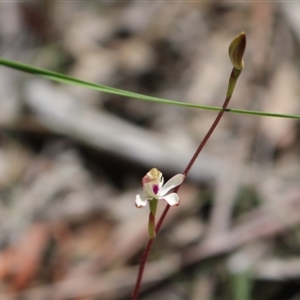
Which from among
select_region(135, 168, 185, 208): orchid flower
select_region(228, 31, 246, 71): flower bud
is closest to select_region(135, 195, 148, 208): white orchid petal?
select_region(135, 168, 185, 208): orchid flower

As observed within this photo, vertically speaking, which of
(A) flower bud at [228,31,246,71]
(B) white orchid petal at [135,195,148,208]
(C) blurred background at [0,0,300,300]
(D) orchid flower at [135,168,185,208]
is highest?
Answer: (C) blurred background at [0,0,300,300]

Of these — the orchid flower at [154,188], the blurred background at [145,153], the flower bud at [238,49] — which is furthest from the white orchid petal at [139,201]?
the blurred background at [145,153]

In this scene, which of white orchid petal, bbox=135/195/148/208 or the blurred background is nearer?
white orchid petal, bbox=135/195/148/208

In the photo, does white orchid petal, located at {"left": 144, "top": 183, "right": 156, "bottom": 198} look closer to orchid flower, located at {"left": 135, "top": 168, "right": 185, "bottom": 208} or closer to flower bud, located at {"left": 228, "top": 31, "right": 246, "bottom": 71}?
orchid flower, located at {"left": 135, "top": 168, "right": 185, "bottom": 208}

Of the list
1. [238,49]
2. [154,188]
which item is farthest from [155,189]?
[238,49]

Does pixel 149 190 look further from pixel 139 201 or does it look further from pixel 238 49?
pixel 238 49

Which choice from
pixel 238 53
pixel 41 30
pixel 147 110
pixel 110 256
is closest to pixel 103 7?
pixel 41 30

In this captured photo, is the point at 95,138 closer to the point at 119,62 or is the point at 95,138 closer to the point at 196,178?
the point at 196,178
